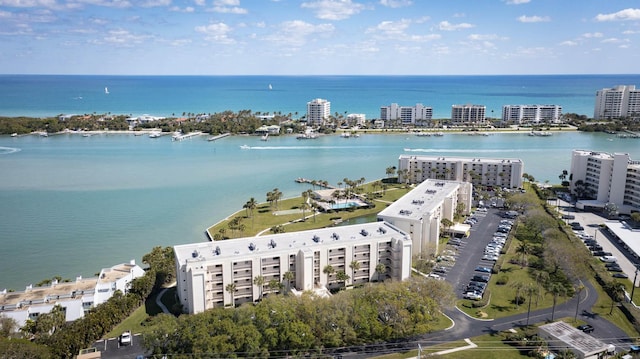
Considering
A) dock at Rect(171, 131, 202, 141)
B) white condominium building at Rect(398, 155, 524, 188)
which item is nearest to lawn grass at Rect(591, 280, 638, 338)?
white condominium building at Rect(398, 155, 524, 188)

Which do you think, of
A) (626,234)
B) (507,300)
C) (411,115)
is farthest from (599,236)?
(411,115)

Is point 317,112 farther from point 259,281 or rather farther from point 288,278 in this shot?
point 259,281

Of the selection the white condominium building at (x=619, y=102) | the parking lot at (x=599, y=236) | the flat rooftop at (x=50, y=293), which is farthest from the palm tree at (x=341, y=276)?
the white condominium building at (x=619, y=102)

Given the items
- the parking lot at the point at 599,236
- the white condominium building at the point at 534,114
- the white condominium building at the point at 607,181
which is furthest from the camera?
the white condominium building at the point at 534,114

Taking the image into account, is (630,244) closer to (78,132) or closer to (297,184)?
(297,184)

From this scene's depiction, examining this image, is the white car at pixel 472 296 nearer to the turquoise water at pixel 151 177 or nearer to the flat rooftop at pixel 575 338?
the flat rooftop at pixel 575 338

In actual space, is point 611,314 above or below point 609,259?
below

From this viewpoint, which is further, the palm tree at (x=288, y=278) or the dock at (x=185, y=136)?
the dock at (x=185, y=136)
